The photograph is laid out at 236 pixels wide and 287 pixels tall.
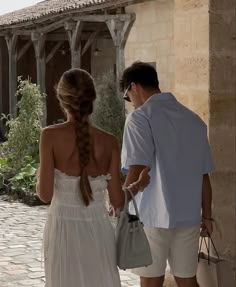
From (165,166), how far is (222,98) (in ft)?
3.64

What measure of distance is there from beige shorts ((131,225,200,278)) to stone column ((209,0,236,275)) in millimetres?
869

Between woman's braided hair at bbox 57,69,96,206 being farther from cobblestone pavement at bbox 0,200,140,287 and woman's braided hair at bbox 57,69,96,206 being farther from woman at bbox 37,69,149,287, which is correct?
cobblestone pavement at bbox 0,200,140,287

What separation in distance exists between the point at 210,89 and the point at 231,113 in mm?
212

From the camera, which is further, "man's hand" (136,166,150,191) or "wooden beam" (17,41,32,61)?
"wooden beam" (17,41,32,61)

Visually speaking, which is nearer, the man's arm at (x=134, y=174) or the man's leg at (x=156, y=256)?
the man's arm at (x=134, y=174)

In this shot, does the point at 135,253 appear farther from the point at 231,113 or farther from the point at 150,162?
the point at 231,113

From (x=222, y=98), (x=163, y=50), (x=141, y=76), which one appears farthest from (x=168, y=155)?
(x=163, y=50)

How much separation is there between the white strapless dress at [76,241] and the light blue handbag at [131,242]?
0.07m

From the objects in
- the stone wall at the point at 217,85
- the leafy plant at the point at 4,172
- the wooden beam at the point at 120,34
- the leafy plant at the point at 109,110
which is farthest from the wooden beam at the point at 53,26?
the stone wall at the point at 217,85

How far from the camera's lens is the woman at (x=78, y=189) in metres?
3.46

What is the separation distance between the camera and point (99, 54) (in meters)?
20.8

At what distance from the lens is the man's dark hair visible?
3.68 m

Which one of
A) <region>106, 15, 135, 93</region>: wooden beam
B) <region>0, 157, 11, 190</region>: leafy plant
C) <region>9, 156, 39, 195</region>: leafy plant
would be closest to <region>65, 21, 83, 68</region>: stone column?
<region>106, 15, 135, 93</region>: wooden beam

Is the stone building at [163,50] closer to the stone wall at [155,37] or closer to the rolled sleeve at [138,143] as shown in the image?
the stone wall at [155,37]
